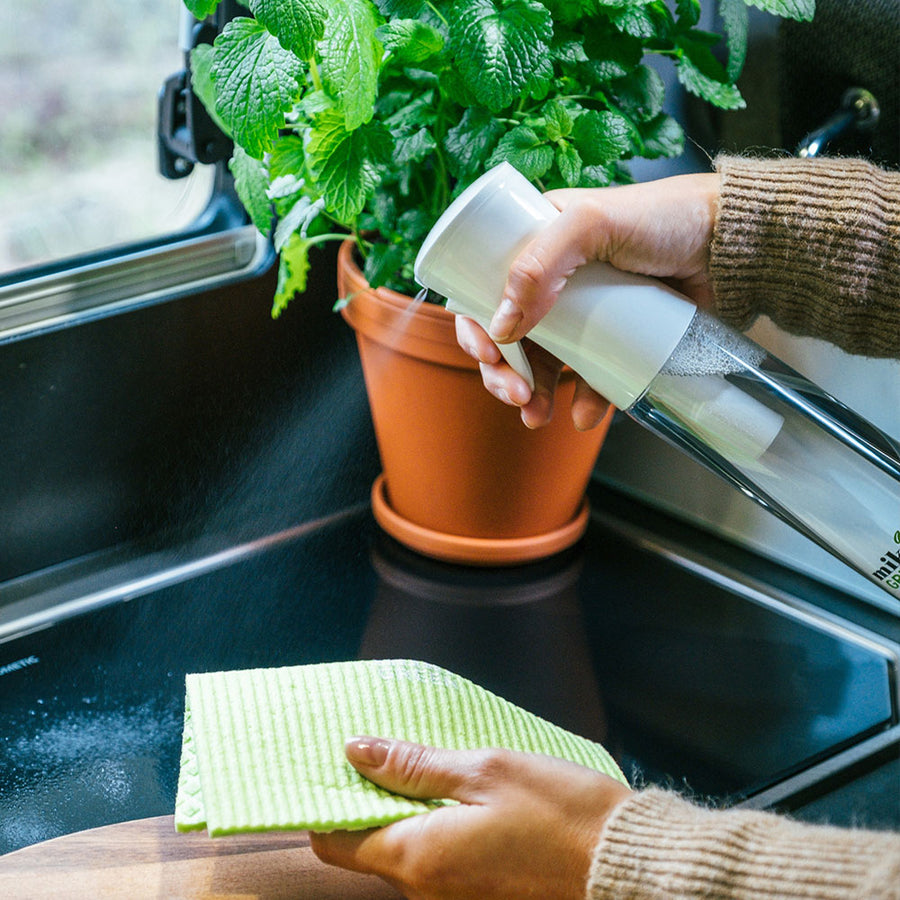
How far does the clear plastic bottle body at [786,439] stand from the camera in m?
0.64

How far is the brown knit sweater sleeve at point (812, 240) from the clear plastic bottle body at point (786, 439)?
5 centimetres

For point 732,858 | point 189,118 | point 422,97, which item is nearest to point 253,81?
point 422,97

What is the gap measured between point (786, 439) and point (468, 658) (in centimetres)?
28

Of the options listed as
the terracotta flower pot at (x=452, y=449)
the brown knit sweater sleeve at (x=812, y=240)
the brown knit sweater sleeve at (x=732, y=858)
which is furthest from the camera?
the terracotta flower pot at (x=452, y=449)

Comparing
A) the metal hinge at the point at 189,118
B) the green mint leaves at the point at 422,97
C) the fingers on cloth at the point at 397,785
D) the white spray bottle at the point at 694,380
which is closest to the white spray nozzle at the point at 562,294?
the white spray bottle at the point at 694,380

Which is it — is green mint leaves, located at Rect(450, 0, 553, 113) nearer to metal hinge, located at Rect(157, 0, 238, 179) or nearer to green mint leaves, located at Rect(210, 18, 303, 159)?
green mint leaves, located at Rect(210, 18, 303, 159)

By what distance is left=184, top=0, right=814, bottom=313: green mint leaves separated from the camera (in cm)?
63

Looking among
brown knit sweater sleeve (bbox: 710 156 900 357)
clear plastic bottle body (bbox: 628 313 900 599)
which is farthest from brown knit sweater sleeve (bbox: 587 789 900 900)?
brown knit sweater sleeve (bbox: 710 156 900 357)

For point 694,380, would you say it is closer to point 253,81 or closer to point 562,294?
point 562,294

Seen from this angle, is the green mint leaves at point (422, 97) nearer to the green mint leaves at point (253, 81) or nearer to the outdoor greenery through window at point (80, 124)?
the green mint leaves at point (253, 81)

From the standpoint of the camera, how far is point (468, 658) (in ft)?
2.50

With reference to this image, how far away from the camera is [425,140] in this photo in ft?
2.36

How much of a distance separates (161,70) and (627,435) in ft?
1.77

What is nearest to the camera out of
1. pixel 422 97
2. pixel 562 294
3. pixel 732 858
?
pixel 732 858
